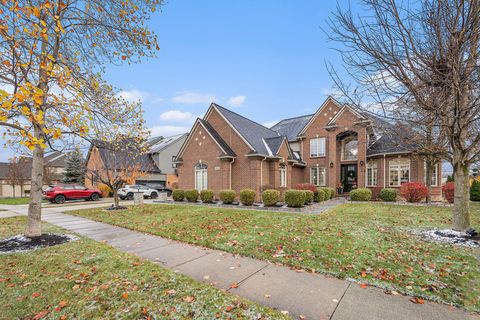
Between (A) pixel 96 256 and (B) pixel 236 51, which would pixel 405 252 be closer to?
(A) pixel 96 256

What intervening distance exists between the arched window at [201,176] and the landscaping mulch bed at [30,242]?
39.4 feet

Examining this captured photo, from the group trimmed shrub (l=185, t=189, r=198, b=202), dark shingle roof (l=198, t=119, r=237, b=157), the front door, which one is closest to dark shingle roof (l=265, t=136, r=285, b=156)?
dark shingle roof (l=198, t=119, r=237, b=157)

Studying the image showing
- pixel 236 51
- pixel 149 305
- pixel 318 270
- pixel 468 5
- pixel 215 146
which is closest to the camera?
pixel 149 305

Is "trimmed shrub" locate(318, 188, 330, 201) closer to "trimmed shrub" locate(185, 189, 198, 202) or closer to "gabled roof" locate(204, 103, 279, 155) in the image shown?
"gabled roof" locate(204, 103, 279, 155)

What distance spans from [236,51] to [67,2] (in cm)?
851

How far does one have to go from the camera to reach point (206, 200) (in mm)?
16859

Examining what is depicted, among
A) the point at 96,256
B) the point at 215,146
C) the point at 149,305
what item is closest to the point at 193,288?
the point at 149,305

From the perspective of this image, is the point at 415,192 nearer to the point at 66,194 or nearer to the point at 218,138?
the point at 218,138

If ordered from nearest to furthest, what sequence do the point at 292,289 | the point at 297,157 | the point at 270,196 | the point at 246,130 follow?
the point at 292,289 < the point at 270,196 < the point at 246,130 < the point at 297,157

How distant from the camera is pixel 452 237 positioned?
6.55 meters

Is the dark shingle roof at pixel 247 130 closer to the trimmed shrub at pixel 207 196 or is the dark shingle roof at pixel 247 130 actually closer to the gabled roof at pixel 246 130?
the gabled roof at pixel 246 130

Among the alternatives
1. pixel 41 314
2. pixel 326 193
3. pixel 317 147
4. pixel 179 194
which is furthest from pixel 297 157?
pixel 41 314

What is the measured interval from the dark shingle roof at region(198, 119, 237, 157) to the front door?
10.9 metres

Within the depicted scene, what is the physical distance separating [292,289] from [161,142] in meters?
38.0
